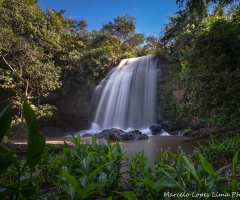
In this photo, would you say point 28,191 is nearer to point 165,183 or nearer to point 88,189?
point 88,189

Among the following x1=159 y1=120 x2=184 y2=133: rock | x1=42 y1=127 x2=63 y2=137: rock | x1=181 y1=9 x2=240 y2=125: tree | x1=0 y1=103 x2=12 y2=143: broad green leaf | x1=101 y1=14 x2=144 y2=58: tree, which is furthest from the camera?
x1=101 y1=14 x2=144 y2=58: tree

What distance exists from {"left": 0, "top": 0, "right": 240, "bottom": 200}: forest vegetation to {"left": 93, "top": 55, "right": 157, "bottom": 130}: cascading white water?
1.29 m

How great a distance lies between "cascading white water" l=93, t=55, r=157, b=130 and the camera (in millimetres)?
11320

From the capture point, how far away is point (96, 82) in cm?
1441

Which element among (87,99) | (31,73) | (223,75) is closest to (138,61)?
(87,99)

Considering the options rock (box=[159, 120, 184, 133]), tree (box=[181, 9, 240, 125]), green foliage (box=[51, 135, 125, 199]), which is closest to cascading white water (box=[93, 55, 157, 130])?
rock (box=[159, 120, 184, 133])

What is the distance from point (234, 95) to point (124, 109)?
867 centimetres

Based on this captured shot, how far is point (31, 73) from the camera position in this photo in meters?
9.80

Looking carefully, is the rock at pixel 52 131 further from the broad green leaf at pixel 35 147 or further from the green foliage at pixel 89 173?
the broad green leaf at pixel 35 147

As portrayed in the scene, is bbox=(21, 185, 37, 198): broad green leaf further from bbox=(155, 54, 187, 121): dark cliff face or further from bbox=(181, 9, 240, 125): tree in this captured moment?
bbox=(155, 54, 187, 121): dark cliff face

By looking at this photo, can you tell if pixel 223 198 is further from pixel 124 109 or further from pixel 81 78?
pixel 81 78

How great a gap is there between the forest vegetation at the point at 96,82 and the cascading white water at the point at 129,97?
1.29m

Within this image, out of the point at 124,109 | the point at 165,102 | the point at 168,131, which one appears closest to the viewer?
the point at 168,131

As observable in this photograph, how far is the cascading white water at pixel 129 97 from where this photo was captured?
1132cm
